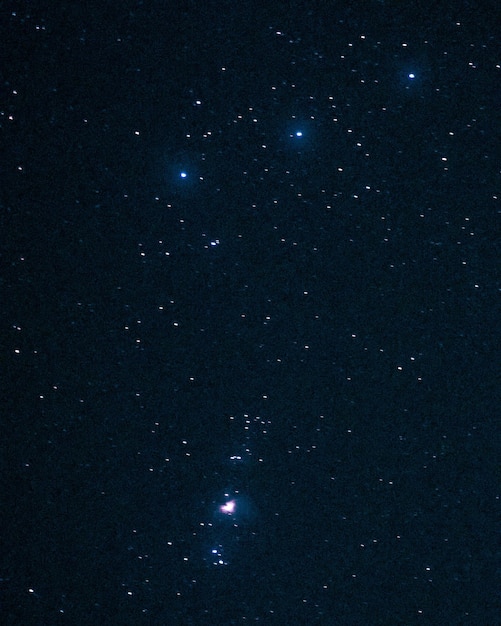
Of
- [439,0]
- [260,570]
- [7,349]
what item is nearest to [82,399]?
[7,349]

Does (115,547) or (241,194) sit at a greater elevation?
(241,194)

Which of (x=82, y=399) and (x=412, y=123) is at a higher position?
(x=412, y=123)

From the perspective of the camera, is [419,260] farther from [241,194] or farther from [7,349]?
[7,349]

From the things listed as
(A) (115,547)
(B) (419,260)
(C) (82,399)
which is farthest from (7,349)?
(B) (419,260)

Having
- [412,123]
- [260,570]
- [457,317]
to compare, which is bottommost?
[260,570]

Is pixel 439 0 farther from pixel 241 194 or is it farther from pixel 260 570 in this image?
pixel 260 570
